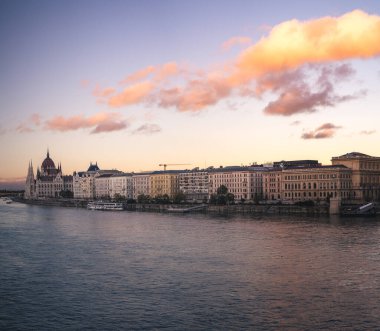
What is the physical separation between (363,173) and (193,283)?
86959mm

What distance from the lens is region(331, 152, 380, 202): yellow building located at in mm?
109562

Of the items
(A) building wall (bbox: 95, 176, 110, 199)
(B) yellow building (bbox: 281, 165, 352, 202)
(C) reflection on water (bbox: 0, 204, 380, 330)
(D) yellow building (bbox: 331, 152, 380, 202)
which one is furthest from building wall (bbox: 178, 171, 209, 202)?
(C) reflection on water (bbox: 0, 204, 380, 330)

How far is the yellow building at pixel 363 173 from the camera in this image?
359ft

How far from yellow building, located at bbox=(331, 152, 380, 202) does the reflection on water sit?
59.5m

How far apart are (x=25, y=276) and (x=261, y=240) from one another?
76.3 ft

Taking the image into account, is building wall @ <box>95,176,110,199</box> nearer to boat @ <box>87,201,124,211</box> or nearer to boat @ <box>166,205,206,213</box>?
boat @ <box>87,201,124,211</box>

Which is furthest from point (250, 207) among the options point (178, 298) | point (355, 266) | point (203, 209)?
point (178, 298)

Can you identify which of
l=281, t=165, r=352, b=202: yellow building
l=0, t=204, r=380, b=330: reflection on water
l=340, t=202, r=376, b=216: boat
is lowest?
l=0, t=204, r=380, b=330: reflection on water

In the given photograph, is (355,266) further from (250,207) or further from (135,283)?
(250,207)

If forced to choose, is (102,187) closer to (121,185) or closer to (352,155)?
(121,185)

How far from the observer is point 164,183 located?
518ft

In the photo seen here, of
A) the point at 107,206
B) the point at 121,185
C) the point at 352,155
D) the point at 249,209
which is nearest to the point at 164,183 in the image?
the point at 121,185

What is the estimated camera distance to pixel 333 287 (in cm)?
2983

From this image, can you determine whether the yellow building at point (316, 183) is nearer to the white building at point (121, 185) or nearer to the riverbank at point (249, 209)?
the riverbank at point (249, 209)
